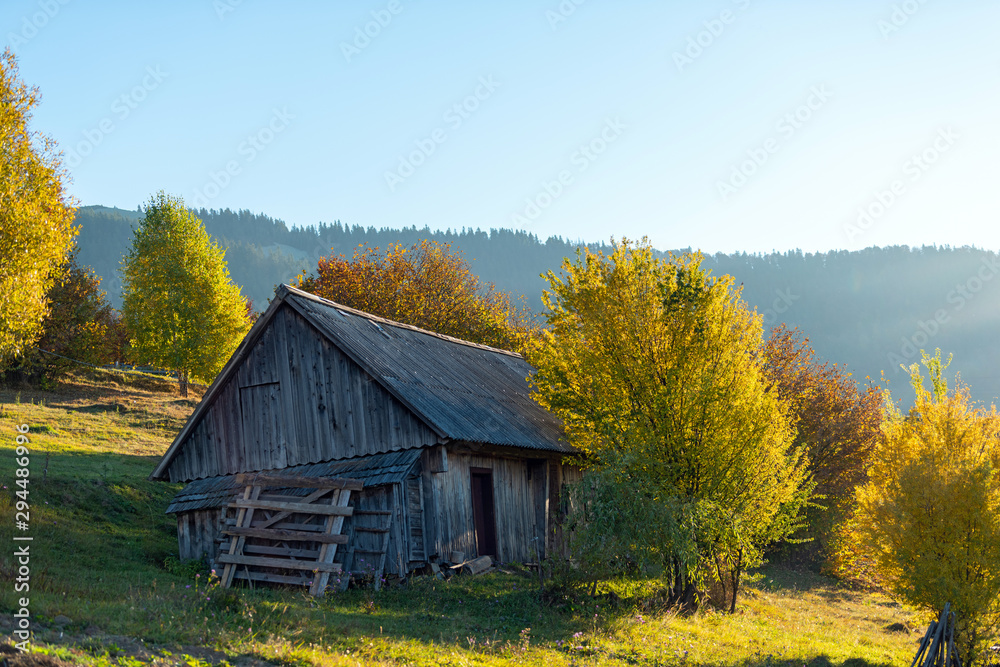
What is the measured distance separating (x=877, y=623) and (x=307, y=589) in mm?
17636

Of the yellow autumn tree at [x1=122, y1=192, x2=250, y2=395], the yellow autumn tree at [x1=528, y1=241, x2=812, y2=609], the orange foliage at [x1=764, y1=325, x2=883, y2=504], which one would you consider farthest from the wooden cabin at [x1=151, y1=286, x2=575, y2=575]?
the yellow autumn tree at [x1=122, y1=192, x2=250, y2=395]

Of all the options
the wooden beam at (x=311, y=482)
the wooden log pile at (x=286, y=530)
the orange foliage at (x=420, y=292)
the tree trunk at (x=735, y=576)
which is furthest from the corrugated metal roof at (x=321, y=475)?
the orange foliage at (x=420, y=292)

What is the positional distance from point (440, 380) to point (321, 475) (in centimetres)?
421

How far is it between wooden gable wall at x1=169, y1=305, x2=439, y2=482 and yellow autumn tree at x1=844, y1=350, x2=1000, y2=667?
1068cm

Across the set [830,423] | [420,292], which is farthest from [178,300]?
[830,423]

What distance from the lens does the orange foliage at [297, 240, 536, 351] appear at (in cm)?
4650

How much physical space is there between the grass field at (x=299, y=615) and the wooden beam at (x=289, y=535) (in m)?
1.14

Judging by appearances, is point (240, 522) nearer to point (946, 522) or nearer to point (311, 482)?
point (311, 482)

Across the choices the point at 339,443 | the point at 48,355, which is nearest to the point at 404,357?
the point at 339,443

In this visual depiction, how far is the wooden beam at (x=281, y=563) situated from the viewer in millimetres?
15344

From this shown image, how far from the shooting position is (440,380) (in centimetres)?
2016

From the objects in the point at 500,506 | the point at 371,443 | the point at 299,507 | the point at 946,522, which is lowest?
the point at 946,522

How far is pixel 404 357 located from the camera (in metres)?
20.4

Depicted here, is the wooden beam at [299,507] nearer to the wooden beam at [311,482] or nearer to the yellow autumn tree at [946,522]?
the wooden beam at [311,482]
